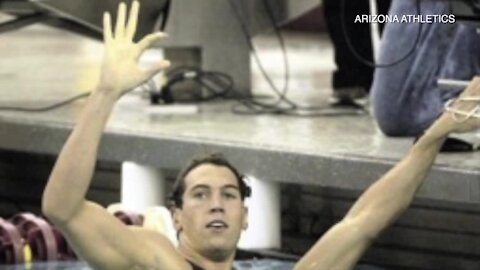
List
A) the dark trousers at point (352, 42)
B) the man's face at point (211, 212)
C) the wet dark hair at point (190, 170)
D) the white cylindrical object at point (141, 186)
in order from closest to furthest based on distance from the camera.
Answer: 1. the man's face at point (211, 212)
2. the wet dark hair at point (190, 170)
3. the white cylindrical object at point (141, 186)
4. the dark trousers at point (352, 42)

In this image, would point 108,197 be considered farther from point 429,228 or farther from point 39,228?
point 429,228

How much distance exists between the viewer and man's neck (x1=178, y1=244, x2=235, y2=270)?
3244 mm

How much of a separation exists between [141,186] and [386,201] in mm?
1710

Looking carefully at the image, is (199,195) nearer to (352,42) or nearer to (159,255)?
(159,255)

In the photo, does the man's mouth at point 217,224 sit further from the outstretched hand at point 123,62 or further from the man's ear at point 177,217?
the outstretched hand at point 123,62

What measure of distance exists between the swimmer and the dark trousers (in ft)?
8.40

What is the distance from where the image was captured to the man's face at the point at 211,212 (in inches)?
127

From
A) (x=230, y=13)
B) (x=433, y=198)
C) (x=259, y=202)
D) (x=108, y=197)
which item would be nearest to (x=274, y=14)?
(x=230, y=13)

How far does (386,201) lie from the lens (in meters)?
3.43

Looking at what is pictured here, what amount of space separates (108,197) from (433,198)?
1.46 m

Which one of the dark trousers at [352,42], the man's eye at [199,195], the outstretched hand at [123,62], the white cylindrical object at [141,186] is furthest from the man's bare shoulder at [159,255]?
the dark trousers at [352,42]

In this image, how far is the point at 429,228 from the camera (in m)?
4.64

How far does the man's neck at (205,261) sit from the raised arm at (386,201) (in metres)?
0.21

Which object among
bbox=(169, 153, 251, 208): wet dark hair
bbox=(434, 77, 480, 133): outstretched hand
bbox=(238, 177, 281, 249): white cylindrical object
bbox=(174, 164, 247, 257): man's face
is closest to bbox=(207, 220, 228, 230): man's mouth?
bbox=(174, 164, 247, 257): man's face
